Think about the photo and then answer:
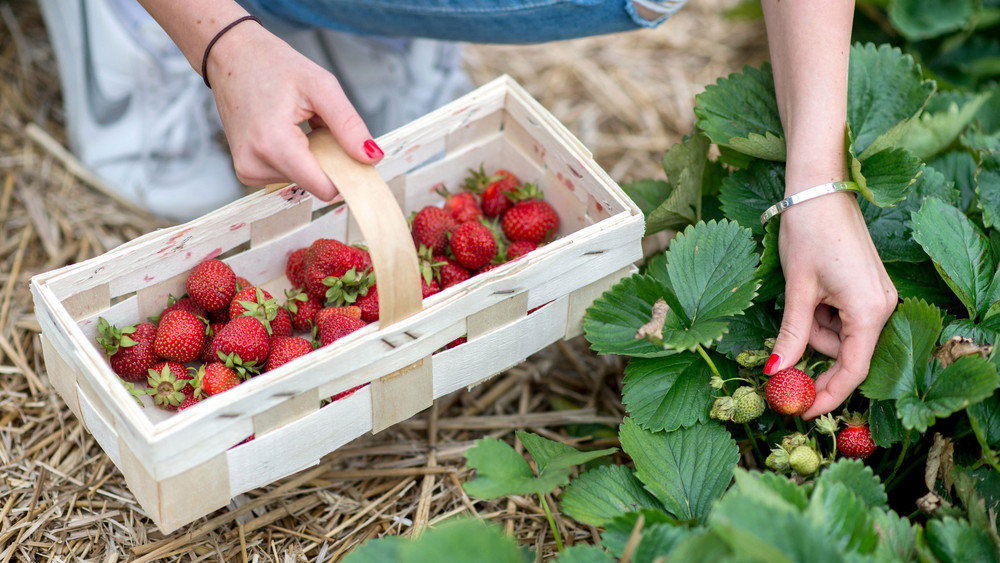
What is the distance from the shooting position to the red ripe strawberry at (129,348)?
1115 millimetres

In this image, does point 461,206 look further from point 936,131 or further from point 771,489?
point 936,131

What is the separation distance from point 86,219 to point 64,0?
1.42ft

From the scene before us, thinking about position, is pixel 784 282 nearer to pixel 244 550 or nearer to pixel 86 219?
pixel 244 550

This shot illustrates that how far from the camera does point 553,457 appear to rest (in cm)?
111

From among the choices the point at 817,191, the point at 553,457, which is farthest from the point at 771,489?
the point at 817,191

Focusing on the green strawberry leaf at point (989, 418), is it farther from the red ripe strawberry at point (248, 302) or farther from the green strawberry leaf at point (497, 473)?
the red ripe strawberry at point (248, 302)

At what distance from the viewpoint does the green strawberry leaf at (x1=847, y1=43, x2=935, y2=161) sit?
1313 millimetres

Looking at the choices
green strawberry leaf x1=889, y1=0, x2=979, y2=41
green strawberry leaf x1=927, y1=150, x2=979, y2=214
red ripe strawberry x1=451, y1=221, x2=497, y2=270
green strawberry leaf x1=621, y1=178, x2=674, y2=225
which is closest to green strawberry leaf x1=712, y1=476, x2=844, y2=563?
red ripe strawberry x1=451, y1=221, x2=497, y2=270

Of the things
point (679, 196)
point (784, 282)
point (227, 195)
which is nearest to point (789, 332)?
point (784, 282)

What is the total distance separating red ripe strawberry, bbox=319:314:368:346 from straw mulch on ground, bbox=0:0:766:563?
27 cm

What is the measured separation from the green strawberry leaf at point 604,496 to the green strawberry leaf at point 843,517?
8.9 inches

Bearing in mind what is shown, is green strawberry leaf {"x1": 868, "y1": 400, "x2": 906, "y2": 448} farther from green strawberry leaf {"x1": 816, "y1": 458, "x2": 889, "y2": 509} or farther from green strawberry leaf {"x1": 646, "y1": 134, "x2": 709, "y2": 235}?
green strawberry leaf {"x1": 646, "y1": 134, "x2": 709, "y2": 235}

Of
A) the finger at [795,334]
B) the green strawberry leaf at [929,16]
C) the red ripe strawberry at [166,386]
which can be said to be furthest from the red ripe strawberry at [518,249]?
Result: the green strawberry leaf at [929,16]

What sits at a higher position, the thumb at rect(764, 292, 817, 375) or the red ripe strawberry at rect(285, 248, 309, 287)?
the thumb at rect(764, 292, 817, 375)
